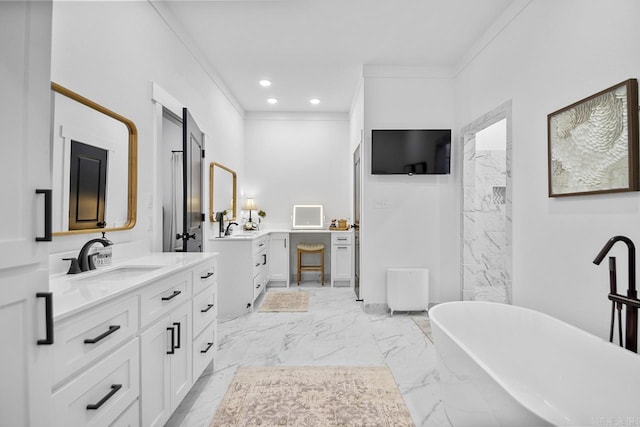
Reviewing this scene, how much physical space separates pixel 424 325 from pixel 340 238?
1.99 meters

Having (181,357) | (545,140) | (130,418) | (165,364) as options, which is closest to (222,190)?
(181,357)

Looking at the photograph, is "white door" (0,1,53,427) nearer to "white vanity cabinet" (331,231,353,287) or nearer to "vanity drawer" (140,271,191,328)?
"vanity drawer" (140,271,191,328)

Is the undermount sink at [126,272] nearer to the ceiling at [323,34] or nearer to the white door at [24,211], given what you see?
the white door at [24,211]

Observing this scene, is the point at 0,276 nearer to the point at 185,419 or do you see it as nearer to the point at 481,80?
the point at 185,419

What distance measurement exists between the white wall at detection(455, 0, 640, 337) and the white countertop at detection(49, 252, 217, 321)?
239 cm

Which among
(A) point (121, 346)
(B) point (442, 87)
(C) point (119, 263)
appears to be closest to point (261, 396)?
(A) point (121, 346)

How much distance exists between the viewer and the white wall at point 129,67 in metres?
1.65

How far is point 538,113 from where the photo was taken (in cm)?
235

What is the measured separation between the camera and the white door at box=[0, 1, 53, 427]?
80 centimetres

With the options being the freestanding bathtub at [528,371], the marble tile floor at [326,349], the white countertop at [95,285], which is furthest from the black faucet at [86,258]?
the freestanding bathtub at [528,371]

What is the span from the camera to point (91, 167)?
1.79 metres

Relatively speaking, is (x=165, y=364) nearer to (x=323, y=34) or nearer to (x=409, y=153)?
(x=323, y=34)

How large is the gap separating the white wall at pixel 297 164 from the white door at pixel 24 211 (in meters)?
4.65

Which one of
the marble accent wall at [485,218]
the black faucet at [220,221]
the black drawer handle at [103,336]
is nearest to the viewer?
the black drawer handle at [103,336]
